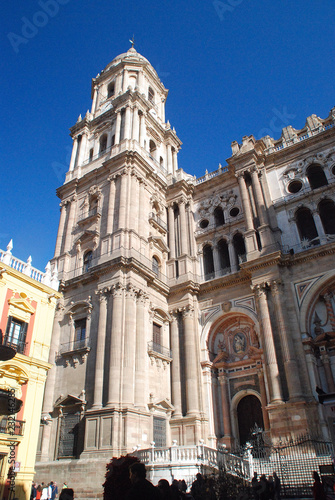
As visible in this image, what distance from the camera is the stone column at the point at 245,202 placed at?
27.1m

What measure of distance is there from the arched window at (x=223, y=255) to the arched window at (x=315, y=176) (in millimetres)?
7442

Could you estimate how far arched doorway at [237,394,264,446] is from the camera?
23.4m

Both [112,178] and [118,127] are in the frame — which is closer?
[112,178]

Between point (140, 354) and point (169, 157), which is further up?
point (169, 157)

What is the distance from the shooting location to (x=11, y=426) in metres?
17.7

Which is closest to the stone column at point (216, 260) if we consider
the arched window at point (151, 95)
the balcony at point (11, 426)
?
the balcony at point (11, 426)

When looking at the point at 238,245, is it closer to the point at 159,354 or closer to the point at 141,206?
the point at 141,206

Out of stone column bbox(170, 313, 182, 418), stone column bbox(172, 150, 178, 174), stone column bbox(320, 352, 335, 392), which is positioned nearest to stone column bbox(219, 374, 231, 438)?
stone column bbox(170, 313, 182, 418)

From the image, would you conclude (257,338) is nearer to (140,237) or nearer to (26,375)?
(140,237)

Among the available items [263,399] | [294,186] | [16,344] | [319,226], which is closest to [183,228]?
[294,186]

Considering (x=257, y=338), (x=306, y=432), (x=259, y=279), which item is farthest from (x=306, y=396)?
(x=259, y=279)

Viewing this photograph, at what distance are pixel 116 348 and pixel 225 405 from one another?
808cm

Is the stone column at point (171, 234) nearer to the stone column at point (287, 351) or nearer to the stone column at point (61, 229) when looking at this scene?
the stone column at point (61, 229)

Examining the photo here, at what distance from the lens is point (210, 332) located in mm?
26844
